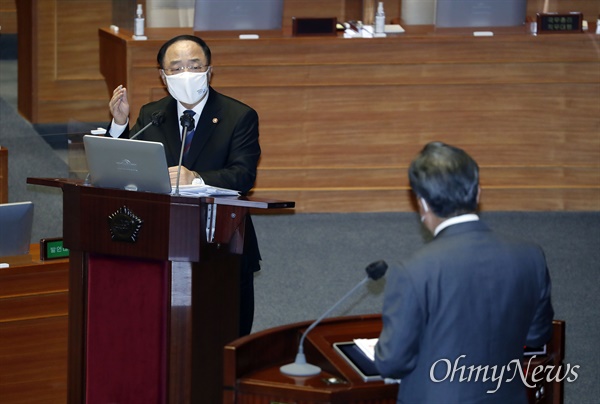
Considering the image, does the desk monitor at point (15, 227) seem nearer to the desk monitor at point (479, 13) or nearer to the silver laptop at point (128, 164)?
the silver laptop at point (128, 164)

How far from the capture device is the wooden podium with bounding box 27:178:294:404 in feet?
10.5

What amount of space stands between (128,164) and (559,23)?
14.8 ft

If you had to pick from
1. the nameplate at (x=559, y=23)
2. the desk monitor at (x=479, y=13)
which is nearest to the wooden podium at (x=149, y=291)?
the desk monitor at (x=479, y=13)

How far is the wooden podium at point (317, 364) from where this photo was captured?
2711 mm

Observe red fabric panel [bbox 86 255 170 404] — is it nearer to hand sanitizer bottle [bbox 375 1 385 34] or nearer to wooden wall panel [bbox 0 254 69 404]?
wooden wall panel [bbox 0 254 69 404]

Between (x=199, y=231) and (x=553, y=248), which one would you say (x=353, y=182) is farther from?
(x=199, y=231)

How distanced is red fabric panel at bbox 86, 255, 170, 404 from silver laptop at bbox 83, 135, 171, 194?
0.74 feet

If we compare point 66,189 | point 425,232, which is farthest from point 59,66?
point 66,189

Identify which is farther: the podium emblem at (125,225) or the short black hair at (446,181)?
the podium emblem at (125,225)

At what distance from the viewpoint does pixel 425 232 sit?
21.3ft

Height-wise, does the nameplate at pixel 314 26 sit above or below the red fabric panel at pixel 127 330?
above

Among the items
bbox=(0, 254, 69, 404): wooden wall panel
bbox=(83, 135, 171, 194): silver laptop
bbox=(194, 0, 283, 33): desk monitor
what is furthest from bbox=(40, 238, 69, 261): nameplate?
bbox=(194, 0, 283, 33): desk monitor

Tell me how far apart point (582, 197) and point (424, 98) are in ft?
3.95

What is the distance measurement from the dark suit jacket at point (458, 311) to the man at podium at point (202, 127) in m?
1.32
